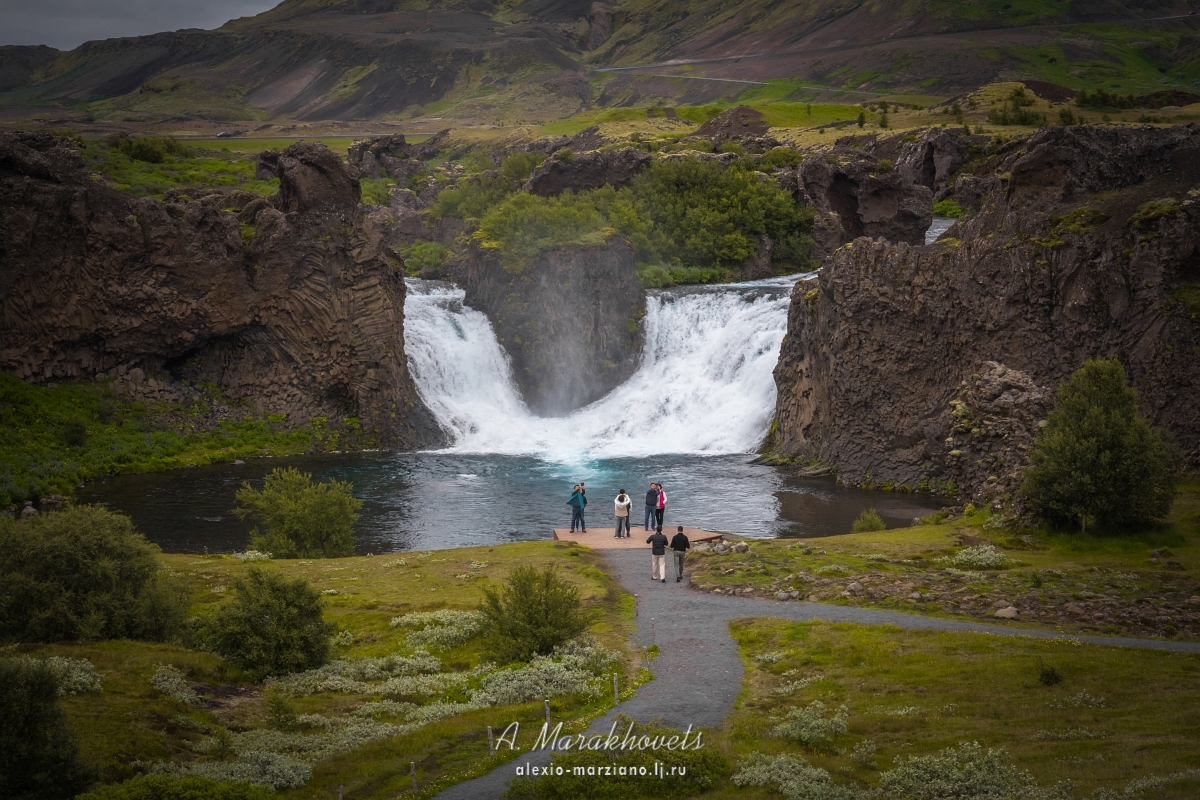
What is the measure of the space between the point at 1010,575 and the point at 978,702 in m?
11.7

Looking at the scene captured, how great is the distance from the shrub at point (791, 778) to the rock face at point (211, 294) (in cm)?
5371

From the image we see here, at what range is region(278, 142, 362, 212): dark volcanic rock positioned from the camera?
234 ft

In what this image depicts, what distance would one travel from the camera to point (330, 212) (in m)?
71.6

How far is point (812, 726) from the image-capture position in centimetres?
2089

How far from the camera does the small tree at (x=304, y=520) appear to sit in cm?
4322

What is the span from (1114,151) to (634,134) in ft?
264

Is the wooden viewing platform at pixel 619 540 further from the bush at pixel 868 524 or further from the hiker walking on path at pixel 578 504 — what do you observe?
the bush at pixel 868 524

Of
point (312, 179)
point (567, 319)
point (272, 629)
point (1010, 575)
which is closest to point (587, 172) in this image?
point (567, 319)

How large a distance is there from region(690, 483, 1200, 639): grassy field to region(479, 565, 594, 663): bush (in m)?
7.34

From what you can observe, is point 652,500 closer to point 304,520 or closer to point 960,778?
point 304,520

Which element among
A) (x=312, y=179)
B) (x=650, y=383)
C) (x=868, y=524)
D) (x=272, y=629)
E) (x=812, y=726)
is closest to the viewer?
(x=812, y=726)

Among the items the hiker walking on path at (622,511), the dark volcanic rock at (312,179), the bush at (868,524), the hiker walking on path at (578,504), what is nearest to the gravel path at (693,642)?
the hiker walking on path at (622,511)

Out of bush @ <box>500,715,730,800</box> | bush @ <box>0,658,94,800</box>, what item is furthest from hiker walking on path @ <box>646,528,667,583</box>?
bush @ <box>0,658,94,800</box>

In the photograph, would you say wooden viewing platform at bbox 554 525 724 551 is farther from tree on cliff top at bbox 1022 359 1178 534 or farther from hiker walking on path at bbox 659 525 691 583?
tree on cliff top at bbox 1022 359 1178 534
